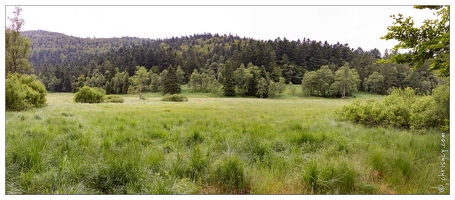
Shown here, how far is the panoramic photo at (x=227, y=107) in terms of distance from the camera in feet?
11.5

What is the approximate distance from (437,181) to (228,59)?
5.77 metres

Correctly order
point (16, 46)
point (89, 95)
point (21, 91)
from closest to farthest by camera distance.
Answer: point (16, 46), point (21, 91), point (89, 95)

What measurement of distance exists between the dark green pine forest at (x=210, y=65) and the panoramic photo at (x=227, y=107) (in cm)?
4

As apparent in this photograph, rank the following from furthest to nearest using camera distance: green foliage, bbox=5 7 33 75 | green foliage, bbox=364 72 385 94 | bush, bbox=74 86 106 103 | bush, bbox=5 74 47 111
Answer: bush, bbox=74 86 106 103 < green foliage, bbox=364 72 385 94 < bush, bbox=5 74 47 111 < green foliage, bbox=5 7 33 75

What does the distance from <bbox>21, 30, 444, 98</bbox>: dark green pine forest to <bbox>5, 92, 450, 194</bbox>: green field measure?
0.46m

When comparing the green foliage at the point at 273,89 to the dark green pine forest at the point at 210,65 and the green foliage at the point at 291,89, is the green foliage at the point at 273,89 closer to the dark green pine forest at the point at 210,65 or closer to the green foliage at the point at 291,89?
the dark green pine forest at the point at 210,65

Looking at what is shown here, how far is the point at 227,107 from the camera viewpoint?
22.6 feet

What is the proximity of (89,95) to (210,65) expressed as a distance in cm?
429

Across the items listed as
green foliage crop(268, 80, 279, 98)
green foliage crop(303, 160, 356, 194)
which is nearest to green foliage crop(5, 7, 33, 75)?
green foliage crop(268, 80, 279, 98)

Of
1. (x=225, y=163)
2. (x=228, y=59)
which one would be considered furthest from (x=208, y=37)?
(x=225, y=163)

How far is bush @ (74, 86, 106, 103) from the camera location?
7023 mm

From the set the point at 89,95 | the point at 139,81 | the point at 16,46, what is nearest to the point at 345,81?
the point at 139,81

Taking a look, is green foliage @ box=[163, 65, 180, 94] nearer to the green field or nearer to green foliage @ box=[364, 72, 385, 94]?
the green field

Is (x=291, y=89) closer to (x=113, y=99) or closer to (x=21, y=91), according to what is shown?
(x=113, y=99)
